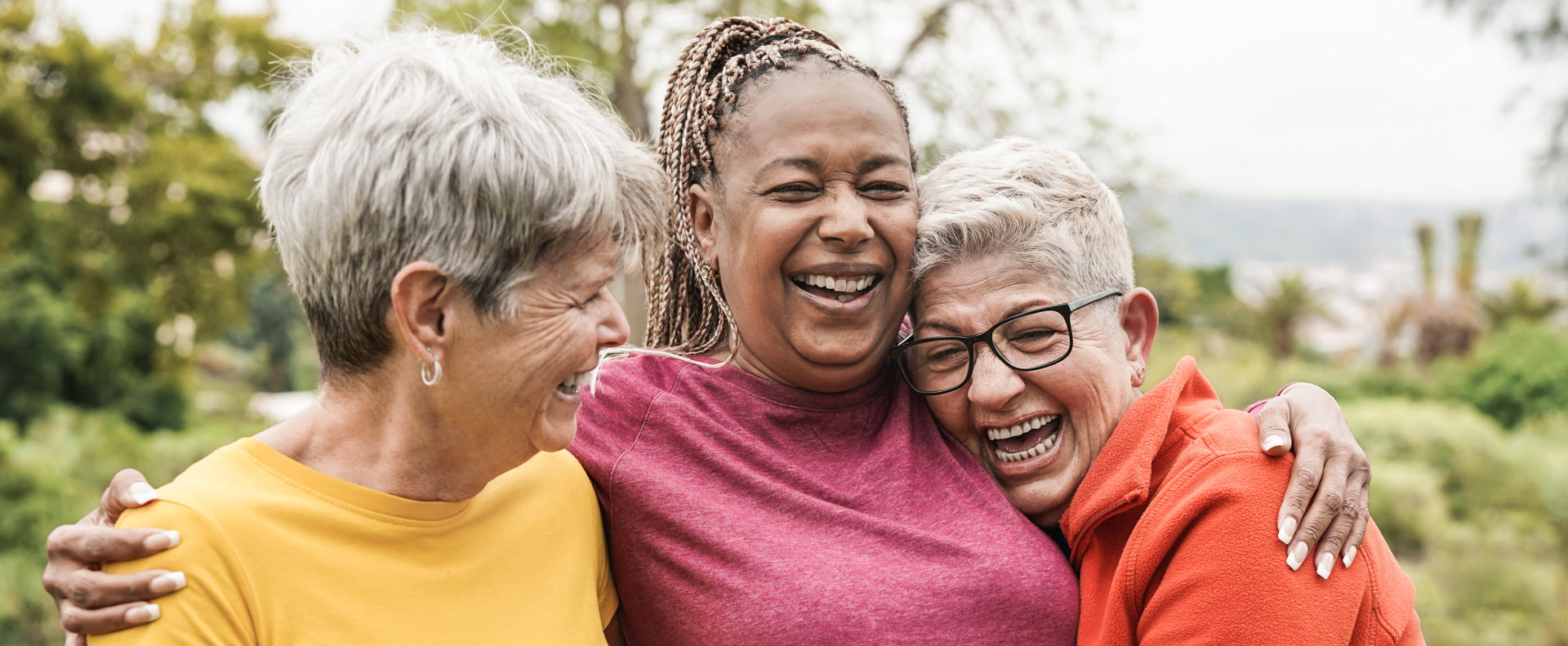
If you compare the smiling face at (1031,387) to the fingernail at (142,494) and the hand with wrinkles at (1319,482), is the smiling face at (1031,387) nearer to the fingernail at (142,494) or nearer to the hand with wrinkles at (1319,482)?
the hand with wrinkles at (1319,482)

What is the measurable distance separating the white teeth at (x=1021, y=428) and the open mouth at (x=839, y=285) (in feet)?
1.36

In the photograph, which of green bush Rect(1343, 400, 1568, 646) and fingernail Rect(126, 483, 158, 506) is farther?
green bush Rect(1343, 400, 1568, 646)

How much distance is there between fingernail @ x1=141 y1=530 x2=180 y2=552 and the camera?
151cm

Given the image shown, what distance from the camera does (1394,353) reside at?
26.8m

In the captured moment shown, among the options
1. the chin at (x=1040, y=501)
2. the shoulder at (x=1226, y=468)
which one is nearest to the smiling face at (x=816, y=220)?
the chin at (x=1040, y=501)

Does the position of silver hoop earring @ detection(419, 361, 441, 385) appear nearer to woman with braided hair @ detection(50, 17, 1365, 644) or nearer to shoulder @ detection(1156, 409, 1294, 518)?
woman with braided hair @ detection(50, 17, 1365, 644)

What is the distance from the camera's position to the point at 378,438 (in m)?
1.79

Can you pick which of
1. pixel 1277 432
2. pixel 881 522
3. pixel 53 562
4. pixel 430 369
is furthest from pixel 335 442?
pixel 1277 432

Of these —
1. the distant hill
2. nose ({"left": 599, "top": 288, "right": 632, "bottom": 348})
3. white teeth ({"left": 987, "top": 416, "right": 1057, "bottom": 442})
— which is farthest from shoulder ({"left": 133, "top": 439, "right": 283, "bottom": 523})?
the distant hill

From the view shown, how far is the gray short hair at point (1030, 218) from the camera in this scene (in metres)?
2.25

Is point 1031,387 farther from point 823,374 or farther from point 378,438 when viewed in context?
point 378,438

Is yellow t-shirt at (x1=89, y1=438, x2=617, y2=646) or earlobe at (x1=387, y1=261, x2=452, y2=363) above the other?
earlobe at (x1=387, y1=261, x2=452, y2=363)

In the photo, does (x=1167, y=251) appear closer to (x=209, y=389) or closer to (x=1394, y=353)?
(x=1394, y=353)

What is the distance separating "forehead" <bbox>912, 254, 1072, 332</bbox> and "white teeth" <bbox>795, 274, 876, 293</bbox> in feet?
0.56
